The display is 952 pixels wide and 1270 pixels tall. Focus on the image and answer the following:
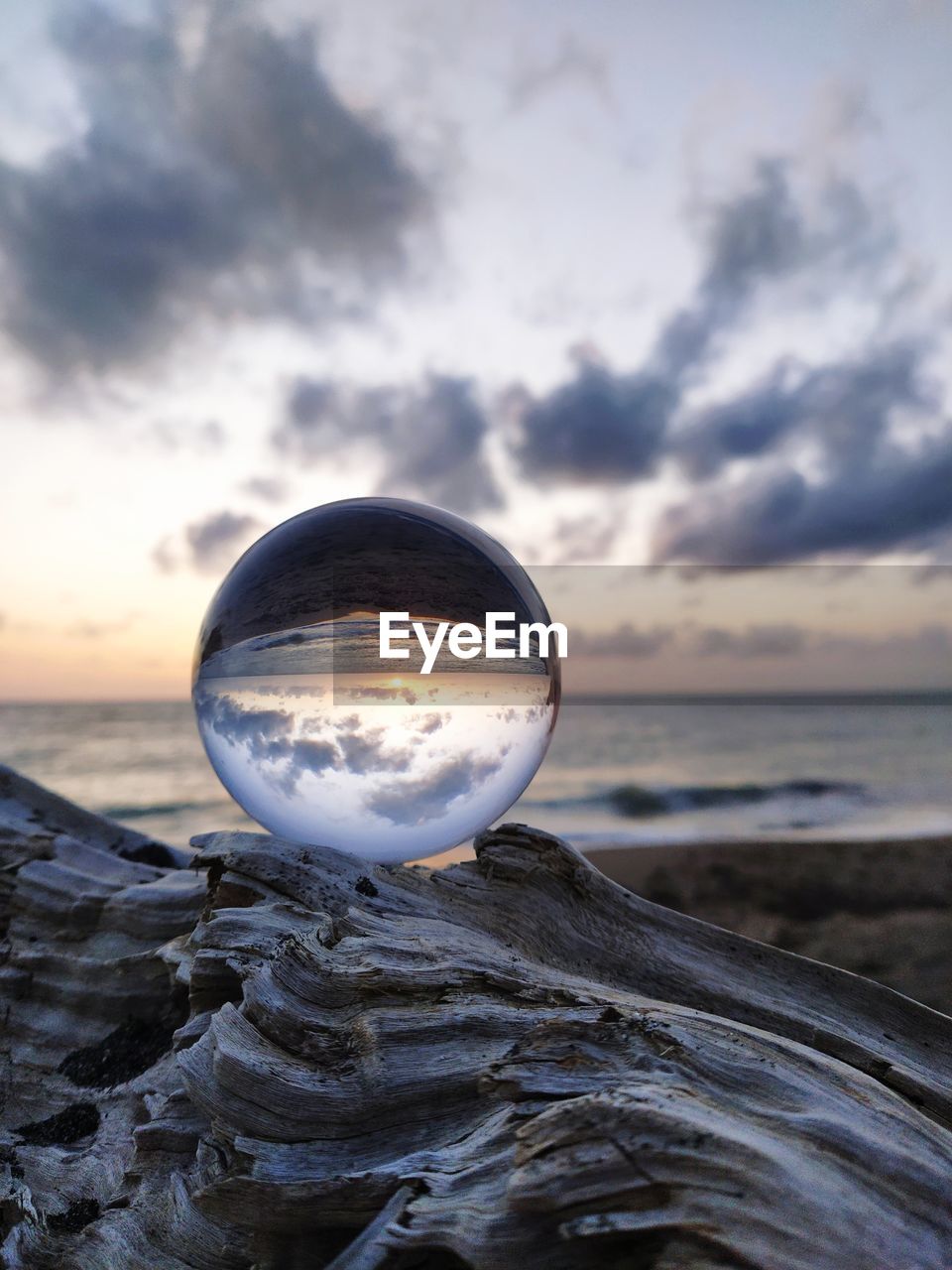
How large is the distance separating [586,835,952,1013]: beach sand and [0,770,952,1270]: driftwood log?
4.80 m

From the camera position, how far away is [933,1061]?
2.99 metres

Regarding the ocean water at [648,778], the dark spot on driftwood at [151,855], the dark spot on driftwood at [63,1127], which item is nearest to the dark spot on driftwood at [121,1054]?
the dark spot on driftwood at [63,1127]

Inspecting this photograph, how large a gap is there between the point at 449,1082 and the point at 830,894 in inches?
468

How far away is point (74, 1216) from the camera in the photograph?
2771 millimetres

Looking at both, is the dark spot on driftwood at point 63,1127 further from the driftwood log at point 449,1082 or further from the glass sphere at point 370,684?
the glass sphere at point 370,684

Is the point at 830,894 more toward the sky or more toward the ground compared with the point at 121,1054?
more toward the ground

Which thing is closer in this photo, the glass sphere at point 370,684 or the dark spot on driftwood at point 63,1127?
the dark spot on driftwood at point 63,1127

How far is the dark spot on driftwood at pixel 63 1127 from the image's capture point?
324cm

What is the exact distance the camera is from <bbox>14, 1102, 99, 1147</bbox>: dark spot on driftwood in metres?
3.24

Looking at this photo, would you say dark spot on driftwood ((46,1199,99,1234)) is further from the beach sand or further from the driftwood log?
the beach sand

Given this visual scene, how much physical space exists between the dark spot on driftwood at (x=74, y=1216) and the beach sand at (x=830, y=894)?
6346 mm

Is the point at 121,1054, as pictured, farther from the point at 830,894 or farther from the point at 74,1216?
the point at 830,894

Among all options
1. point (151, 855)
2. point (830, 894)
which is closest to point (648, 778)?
point (830, 894)

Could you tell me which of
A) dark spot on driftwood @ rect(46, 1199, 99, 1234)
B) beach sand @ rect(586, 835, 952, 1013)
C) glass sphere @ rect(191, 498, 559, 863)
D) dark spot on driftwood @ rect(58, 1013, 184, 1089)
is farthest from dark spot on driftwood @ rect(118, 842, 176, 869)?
beach sand @ rect(586, 835, 952, 1013)
